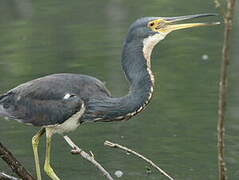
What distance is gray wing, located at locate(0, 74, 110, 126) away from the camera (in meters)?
5.48

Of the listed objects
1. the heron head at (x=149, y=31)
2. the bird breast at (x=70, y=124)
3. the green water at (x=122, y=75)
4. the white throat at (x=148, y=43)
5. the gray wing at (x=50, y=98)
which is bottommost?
the green water at (x=122, y=75)

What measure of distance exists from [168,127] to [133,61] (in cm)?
281

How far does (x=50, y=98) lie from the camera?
5.61m

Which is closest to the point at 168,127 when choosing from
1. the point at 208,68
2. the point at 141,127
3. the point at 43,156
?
the point at 141,127

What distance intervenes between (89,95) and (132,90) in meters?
0.35

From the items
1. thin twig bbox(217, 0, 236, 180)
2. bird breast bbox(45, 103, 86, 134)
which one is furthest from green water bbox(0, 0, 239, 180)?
thin twig bbox(217, 0, 236, 180)

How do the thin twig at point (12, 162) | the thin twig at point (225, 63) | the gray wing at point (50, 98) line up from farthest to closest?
the gray wing at point (50, 98), the thin twig at point (12, 162), the thin twig at point (225, 63)

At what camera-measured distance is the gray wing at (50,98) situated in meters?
5.48

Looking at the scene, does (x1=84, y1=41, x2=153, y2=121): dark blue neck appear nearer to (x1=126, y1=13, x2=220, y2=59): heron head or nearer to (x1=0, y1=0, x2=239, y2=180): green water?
(x1=126, y1=13, x2=220, y2=59): heron head

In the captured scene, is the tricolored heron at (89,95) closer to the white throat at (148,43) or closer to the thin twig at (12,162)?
the white throat at (148,43)

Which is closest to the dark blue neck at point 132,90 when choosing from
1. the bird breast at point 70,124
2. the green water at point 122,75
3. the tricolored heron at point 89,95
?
the tricolored heron at point 89,95

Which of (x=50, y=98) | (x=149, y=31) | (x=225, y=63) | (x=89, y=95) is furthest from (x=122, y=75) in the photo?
(x=225, y=63)

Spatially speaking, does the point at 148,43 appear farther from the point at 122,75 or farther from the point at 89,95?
the point at 122,75

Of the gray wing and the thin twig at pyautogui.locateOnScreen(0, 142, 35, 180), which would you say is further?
the gray wing
